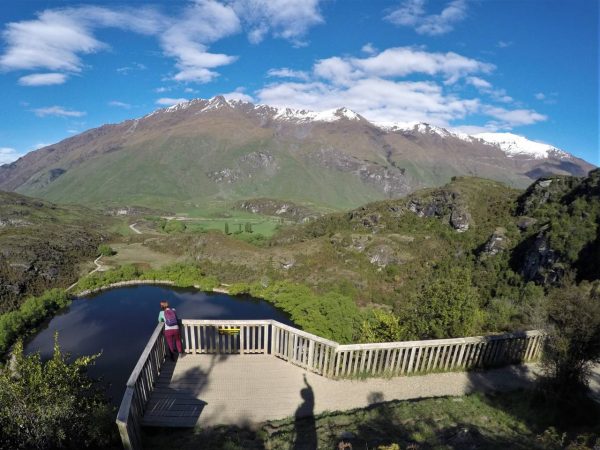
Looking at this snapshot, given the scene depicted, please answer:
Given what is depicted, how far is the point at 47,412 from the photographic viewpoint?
24.2 feet

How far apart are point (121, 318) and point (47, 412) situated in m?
34.1

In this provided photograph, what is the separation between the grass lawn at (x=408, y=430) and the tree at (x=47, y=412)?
128cm

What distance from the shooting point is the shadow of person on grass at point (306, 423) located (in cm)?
823

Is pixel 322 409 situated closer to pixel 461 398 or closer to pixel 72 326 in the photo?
pixel 461 398

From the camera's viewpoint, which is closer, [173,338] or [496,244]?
[173,338]

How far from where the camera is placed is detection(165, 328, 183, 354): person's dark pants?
1102 centimetres

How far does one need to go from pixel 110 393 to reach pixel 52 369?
711 inches

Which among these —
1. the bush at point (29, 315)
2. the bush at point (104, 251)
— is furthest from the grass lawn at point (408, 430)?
the bush at point (104, 251)

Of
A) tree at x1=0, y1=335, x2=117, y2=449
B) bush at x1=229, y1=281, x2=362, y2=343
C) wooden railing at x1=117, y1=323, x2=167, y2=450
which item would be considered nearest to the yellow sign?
wooden railing at x1=117, y1=323, x2=167, y2=450

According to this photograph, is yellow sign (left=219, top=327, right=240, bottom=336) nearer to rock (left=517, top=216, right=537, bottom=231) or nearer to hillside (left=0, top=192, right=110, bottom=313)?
hillside (left=0, top=192, right=110, bottom=313)

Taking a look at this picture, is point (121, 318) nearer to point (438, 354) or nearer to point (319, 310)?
point (319, 310)

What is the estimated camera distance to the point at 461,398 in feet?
33.2

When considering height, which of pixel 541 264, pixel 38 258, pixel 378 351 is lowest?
pixel 38 258

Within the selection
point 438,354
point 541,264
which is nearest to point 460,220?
point 541,264
